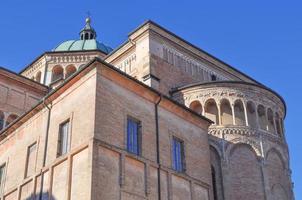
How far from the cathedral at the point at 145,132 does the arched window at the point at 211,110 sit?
2.0 inches

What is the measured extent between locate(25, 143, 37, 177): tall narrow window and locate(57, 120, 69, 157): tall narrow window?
5.67 feet

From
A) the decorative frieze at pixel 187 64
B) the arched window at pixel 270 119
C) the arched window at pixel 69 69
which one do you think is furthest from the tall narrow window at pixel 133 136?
the arched window at pixel 69 69

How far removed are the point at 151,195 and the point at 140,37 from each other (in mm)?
11656

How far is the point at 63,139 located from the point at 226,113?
968cm

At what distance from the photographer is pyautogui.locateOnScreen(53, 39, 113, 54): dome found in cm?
3525

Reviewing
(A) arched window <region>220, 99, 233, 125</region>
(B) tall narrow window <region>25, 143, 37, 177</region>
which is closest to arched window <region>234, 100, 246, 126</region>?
(A) arched window <region>220, 99, 233, 125</region>

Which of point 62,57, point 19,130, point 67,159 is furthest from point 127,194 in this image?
point 62,57

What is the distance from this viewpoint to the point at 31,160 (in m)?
17.9

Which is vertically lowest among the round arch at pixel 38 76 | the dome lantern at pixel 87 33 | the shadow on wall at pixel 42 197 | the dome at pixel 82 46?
the shadow on wall at pixel 42 197

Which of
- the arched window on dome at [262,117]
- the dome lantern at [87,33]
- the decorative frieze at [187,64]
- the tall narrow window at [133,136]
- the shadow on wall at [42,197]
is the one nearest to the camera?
the shadow on wall at [42,197]

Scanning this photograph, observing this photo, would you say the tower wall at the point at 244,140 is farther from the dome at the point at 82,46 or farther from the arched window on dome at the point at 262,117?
the dome at the point at 82,46

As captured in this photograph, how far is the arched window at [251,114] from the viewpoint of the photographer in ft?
76.8

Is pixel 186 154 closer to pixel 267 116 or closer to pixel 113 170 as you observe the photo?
pixel 113 170

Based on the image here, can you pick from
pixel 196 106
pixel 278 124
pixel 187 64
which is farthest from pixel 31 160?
pixel 278 124
